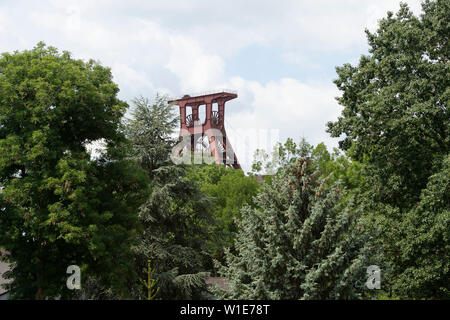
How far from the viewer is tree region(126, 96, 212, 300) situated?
22516 millimetres

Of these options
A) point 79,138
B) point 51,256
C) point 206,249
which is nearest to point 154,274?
Answer: point 206,249

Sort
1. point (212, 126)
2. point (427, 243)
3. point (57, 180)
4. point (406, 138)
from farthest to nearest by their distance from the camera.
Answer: point (212, 126) → point (406, 138) → point (427, 243) → point (57, 180)

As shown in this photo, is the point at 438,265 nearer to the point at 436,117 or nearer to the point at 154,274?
the point at 436,117

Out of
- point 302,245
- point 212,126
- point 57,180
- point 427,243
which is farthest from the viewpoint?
point 212,126

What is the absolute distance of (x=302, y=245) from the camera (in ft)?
48.6

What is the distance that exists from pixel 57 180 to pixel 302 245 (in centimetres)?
886

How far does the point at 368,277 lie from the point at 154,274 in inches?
400

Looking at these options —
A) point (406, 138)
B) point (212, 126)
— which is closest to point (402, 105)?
point (406, 138)

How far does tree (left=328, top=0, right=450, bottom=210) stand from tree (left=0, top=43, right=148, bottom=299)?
10513mm

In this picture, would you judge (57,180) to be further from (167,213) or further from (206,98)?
(206,98)

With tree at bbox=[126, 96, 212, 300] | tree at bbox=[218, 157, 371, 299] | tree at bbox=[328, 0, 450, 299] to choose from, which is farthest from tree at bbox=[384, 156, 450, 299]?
tree at bbox=[126, 96, 212, 300]

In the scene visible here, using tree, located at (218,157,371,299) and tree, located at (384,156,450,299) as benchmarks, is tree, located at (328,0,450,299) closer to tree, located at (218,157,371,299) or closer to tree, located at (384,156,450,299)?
tree, located at (384,156,450,299)

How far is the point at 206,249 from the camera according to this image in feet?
78.6

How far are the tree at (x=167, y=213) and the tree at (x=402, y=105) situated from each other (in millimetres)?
8059
